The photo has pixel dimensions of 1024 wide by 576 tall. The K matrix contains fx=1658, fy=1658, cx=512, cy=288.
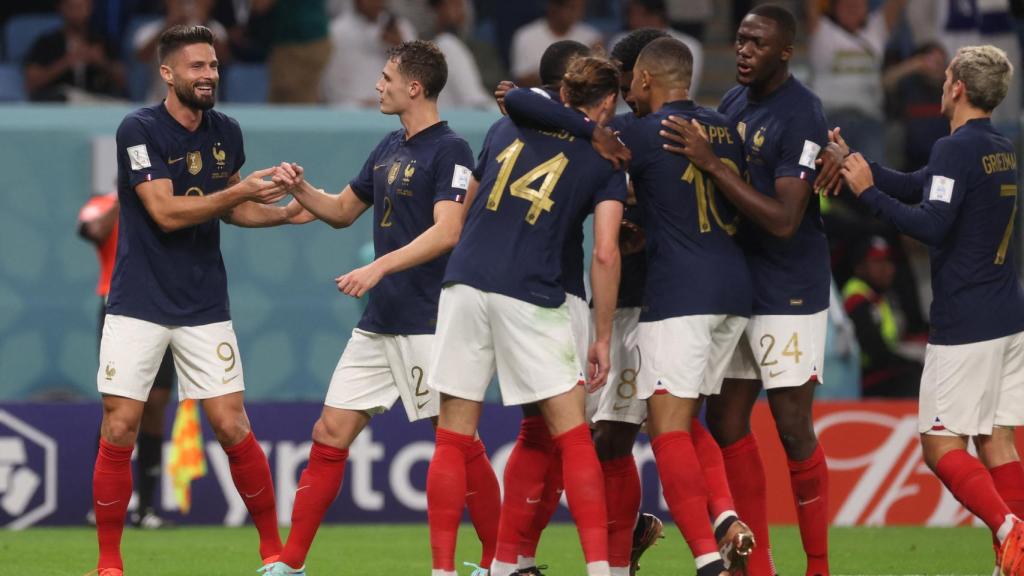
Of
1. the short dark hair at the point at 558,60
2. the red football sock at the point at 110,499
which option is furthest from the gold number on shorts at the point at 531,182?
the red football sock at the point at 110,499

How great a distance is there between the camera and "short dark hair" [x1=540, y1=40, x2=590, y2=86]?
24.0 ft

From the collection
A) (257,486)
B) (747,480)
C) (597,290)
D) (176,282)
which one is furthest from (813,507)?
(176,282)

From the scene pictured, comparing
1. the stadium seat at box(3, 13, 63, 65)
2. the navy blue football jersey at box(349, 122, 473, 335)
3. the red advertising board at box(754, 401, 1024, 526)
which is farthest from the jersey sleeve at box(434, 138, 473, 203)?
the stadium seat at box(3, 13, 63, 65)

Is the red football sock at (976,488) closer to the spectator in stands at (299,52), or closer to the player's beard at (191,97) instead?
the player's beard at (191,97)

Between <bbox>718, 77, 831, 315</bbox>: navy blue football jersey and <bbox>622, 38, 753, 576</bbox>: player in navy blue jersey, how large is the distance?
0.24 meters

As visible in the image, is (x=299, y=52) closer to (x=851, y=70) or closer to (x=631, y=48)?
(x=851, y=70)

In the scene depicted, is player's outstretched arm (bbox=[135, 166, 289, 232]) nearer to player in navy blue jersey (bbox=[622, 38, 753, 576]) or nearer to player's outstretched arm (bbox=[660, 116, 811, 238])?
player in navy blue jersey (bbox=[622, 38, 753, 576])

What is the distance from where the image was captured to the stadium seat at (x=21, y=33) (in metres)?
14.2

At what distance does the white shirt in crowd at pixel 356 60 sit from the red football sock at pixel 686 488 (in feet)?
23.9

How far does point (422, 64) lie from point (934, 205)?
2.36 meters

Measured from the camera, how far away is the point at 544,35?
46.0 feet

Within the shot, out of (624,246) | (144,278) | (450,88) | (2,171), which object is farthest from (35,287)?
(624,246)

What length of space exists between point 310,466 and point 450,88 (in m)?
6.71

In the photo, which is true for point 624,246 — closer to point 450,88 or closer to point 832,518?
point 832,518
